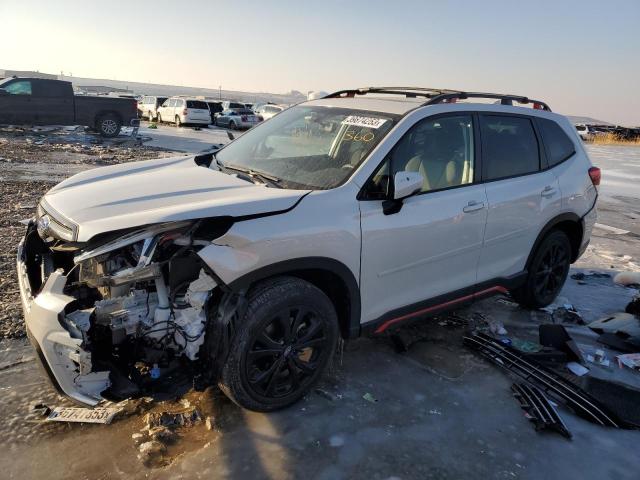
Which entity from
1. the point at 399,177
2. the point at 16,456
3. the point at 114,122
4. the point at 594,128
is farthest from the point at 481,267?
the point at 594,128

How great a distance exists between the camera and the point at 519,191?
4.09 m

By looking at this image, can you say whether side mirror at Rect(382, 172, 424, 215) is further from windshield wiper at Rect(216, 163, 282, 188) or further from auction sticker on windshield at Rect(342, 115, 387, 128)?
windshield wiper at Rect(216, 163, 282, 188)

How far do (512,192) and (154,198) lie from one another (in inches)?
106

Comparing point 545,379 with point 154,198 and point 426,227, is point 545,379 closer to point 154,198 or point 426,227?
point 426,227

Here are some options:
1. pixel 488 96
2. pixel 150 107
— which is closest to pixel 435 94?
pixel 488 96

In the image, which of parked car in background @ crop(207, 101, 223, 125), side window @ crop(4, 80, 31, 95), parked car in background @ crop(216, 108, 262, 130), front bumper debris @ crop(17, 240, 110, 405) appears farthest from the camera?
parked car in background @ crop(207, 101, 223, 125)

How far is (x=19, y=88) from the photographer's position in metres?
16.6

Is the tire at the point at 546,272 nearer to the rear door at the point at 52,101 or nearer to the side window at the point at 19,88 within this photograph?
the rear door at the point at 52,101

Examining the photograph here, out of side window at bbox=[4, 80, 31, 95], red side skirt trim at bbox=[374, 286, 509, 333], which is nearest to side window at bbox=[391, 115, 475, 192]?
red side skirt trim at bbox=[374, 286, 509, 333]

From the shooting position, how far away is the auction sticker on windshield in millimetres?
3482

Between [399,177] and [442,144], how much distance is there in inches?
32.6

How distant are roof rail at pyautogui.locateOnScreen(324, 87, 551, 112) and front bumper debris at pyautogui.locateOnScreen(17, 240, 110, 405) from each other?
8.65ft

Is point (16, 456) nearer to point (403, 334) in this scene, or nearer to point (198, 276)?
point (198, 276)

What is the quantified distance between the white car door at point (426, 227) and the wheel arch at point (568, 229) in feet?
3.01
